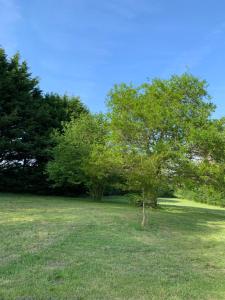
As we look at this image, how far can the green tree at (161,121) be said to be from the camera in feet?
43.5

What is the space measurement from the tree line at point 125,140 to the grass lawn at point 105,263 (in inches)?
120

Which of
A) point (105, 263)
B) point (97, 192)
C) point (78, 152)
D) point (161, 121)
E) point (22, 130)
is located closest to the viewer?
point (105, 263)

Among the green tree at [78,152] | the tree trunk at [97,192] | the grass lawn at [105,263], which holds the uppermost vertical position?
the green tree at [78,152]

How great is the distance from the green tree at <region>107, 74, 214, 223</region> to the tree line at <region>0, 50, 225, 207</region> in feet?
0.14

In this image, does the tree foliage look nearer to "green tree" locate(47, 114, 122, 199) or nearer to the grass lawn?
the grass lawn

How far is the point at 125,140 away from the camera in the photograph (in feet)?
48.0

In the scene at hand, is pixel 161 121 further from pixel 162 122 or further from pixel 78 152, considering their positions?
pixel 78 152

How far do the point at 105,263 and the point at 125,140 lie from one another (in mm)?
9409

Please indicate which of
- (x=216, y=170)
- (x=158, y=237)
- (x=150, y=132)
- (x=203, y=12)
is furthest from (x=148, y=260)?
(x=203, y=12)

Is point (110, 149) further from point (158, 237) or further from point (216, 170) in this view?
point (158, 237)

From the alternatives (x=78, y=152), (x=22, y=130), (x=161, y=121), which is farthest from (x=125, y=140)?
(x=22, y=130)

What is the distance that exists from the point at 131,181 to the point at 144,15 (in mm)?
7493

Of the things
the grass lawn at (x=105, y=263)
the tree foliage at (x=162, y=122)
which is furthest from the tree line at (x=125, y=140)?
the grass lawn at (x=105, y=263)

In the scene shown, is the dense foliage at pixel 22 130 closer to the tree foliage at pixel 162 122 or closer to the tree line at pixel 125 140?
the tree line at pixel 125 140
